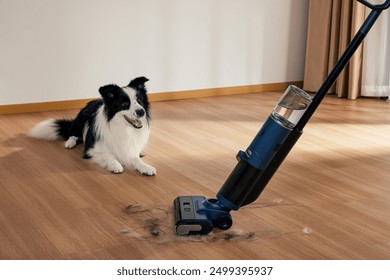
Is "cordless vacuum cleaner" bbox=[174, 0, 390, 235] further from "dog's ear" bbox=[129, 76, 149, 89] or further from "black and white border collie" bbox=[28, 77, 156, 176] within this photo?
"dog's ear" bbox=[129, 76, 149, 89]

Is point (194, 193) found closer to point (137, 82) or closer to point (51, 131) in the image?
point (137, 82)

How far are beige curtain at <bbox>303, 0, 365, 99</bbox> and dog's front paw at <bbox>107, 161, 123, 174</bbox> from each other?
107 inches

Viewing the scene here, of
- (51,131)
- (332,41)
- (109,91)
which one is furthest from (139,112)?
(332,41)

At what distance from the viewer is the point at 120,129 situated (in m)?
3.07

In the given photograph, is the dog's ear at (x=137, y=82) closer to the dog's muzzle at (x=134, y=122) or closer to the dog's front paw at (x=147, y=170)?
the dog's muzzle at (x=134, y=122)

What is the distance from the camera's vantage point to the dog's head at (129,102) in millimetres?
2977

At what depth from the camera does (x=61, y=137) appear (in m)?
3.63

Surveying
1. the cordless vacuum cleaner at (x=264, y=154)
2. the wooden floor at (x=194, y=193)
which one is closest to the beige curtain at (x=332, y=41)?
the wooden floor at (x=194, y=193)

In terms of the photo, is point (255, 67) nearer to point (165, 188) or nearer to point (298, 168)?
point (298, 168)

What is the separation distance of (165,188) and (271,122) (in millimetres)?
846

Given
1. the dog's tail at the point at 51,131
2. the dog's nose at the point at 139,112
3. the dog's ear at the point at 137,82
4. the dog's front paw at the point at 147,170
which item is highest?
the dog's ear at the point at 137,82

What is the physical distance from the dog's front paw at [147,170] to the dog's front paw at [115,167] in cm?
11

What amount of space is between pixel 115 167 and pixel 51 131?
2.66 feet

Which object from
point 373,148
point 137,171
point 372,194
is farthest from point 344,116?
point 137,171
